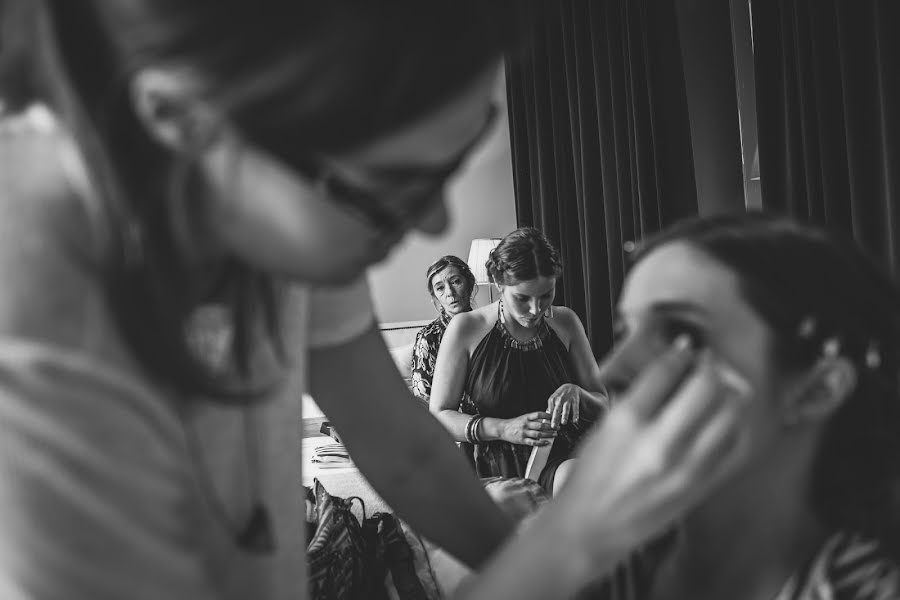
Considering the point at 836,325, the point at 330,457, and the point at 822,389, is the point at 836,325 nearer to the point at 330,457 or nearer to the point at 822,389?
the point at 822,389

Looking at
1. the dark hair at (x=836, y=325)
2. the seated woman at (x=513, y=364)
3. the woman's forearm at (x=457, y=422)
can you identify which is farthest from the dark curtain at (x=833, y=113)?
the dark hair at (x=836, y=325)

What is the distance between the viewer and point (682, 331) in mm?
820

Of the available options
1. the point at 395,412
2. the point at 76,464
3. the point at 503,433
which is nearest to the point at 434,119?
the point at 76,464

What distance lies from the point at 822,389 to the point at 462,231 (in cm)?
543

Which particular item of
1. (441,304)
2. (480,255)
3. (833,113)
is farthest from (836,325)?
(480,255)

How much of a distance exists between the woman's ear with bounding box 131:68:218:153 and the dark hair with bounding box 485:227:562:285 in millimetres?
2696

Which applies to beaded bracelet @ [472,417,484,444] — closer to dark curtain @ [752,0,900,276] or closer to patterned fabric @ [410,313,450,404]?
patterned fabric @ [410,313,450,404]

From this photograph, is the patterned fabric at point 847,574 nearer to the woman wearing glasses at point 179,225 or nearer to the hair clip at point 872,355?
the hair clip at point 872,355

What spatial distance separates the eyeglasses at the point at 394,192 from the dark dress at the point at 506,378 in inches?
102

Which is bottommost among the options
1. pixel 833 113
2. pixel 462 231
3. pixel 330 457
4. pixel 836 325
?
pixel 330 457

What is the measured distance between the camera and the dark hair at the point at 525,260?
3123 mm

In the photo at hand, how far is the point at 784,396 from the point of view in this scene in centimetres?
82

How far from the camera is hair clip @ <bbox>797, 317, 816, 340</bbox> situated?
0.82m

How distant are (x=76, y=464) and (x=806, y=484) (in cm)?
82
